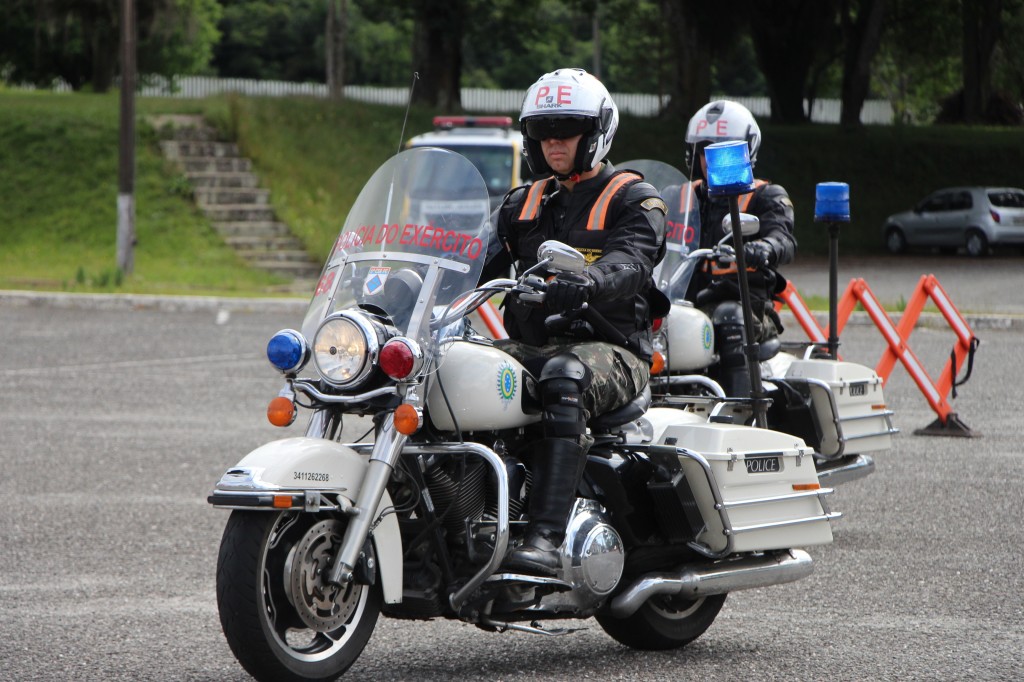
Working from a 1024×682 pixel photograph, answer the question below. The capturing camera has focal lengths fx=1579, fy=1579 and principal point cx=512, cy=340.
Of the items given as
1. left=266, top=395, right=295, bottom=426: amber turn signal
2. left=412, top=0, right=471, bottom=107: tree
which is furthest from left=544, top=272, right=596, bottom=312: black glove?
left=412, top=0, right=471, bottom=107: tree

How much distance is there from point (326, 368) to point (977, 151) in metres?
40.3

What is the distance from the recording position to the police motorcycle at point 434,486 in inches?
182

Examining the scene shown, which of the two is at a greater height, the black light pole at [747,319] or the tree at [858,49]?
the tree at [858,49]

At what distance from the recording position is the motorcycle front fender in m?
4.53

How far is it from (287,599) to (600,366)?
1.32 meters

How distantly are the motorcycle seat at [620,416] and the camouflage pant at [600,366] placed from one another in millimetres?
27

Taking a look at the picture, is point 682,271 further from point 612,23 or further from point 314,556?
point 612,23

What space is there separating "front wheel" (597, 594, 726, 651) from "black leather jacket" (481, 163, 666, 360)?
91cm

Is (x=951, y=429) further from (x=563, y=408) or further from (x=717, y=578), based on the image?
(x=563, y=408)

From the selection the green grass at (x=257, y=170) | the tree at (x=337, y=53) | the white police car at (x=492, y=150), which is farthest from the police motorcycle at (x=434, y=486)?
the tree at (x=337, y=53)

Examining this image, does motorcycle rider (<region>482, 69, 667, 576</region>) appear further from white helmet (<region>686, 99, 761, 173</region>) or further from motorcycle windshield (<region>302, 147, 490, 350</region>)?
white helmet (<region>686, 99, 761, 173</region>)

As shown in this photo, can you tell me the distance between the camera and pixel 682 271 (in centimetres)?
784

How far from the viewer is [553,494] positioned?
505 centimetres

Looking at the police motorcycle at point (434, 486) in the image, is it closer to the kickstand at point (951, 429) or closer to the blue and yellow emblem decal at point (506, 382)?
the blue and yellow emblem decal at point (506, 382)
